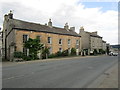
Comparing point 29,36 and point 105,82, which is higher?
point 29,36

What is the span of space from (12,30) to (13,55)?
562cm

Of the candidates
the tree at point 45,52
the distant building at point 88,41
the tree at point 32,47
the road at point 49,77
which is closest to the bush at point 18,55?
the tree at point 32,47

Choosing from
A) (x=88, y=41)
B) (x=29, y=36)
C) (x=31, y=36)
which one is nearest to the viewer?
(x=29, y=36)

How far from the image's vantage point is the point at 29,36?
38.2 meters

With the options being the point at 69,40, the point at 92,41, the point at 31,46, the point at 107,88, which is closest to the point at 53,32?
the point at 69,40

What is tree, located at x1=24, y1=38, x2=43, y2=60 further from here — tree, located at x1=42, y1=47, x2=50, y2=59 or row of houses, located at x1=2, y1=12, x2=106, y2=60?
tree, located at x1=42, y1=47, x2=50, y2=59

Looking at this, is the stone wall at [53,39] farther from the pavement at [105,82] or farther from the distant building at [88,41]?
the pavement at [105,82]

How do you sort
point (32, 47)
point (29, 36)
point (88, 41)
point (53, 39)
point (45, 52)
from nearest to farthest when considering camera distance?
1. point (32, 47)
2. point (29, 36)
3. point (45, 52)
4. point (53, 39)
5. point (88, 41)

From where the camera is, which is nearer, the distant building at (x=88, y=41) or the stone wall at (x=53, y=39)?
the stone wall at (x=53, y=39)

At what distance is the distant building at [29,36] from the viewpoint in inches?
1411

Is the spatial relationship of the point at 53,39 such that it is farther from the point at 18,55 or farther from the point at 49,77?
the point at 49,77

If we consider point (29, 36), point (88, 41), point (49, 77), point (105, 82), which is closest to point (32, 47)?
point (29, 36)

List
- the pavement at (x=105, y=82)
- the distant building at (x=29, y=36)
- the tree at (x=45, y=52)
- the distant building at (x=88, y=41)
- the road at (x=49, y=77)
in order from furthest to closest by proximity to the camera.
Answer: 1. the distant building at (x=88, y=41)
2. the tree at (x=45, y=52)
3. the distant building at (x=29, y=36)
4. the road at (x=49, y=77)
5. the pavement at (x=105, y=82)

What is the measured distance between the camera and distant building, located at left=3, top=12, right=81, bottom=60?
118 feet
